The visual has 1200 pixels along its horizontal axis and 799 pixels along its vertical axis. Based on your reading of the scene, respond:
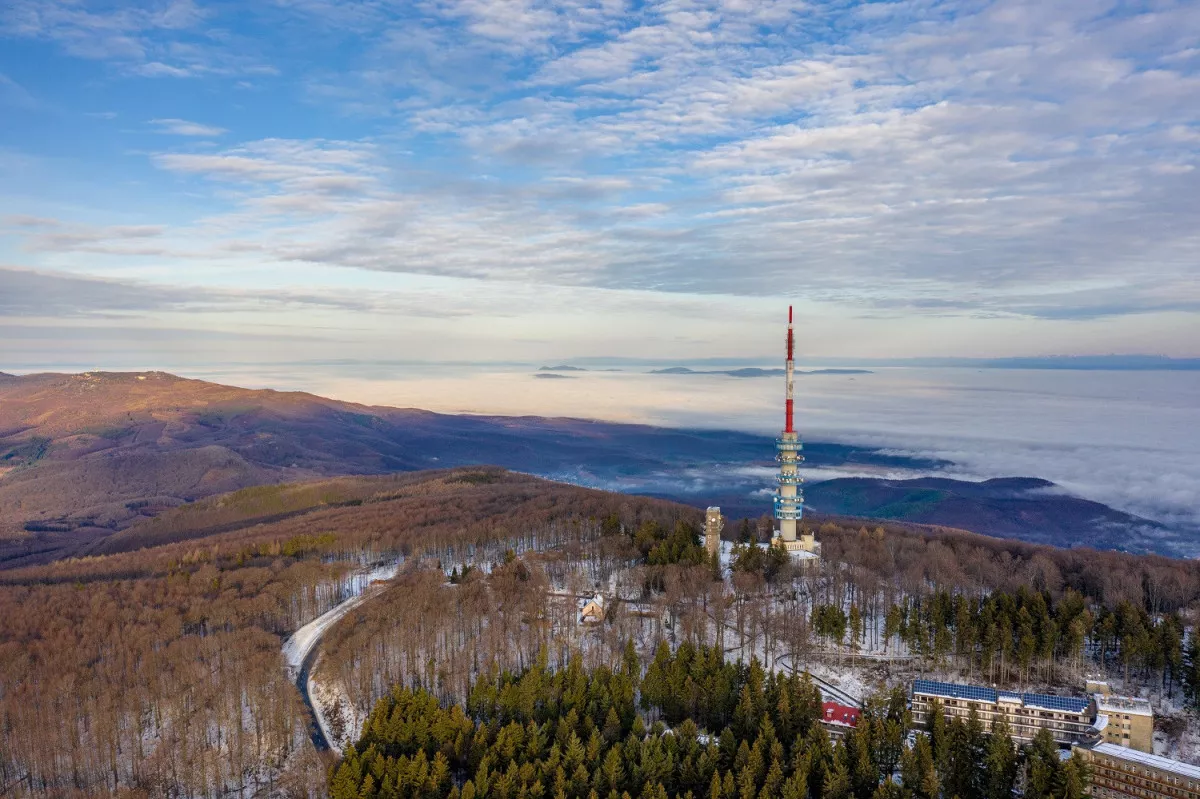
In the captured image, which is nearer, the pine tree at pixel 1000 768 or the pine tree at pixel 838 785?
the pine tree at pixel 838 785

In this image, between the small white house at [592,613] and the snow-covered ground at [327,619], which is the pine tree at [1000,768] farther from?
the snow-covered ground at [327,619]

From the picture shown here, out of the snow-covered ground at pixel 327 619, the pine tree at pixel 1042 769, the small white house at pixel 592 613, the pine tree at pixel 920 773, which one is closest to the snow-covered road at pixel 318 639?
the snow-covered ground at pixel 327 619

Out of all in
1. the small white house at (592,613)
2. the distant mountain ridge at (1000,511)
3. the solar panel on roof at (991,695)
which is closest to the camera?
the solar panel on roof at (991,695)

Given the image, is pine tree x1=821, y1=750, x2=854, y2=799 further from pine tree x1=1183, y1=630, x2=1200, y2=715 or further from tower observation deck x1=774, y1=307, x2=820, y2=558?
tower observation deck x1=774, y1=307, x2=820, y2=558

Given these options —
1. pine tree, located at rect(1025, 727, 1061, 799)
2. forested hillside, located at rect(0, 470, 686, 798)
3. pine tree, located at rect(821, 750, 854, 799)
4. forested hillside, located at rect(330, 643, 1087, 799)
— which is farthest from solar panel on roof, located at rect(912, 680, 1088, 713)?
forested hillside, located at rect(0, 470, 686, 798)

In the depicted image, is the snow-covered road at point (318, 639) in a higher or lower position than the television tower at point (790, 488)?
lower

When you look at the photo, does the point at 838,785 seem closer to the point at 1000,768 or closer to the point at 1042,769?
the point at 1000,768

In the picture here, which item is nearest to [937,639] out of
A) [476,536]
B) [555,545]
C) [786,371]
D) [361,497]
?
[786,371]

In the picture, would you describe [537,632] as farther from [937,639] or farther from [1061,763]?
[1061,763]

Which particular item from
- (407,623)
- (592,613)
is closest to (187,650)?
(407,623)
